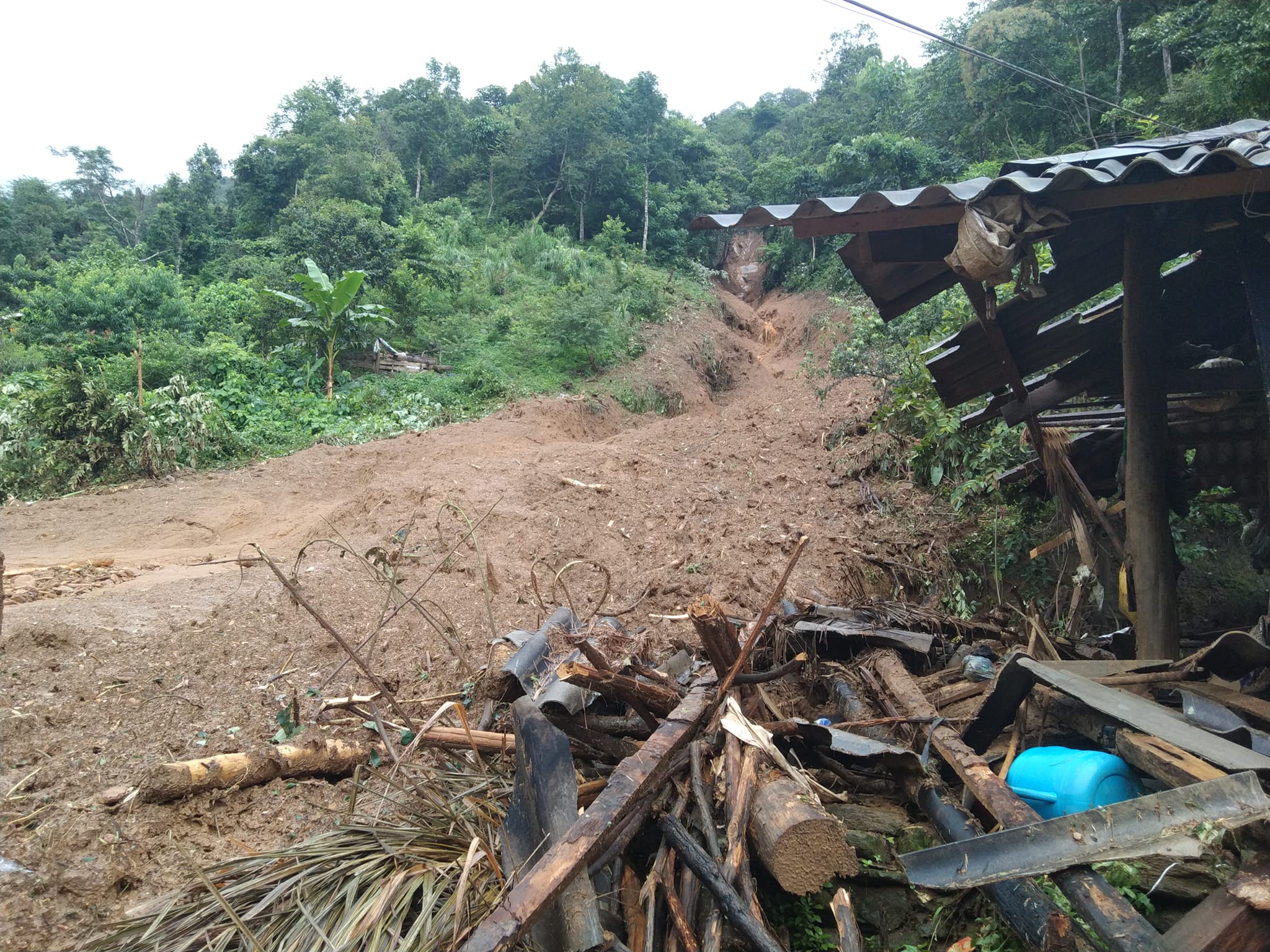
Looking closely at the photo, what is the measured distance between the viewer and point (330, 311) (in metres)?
15.4

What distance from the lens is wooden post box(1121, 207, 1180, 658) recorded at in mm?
3723

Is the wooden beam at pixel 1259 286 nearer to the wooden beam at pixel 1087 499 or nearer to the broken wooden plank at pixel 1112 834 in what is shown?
the wooden beam at pixel 1087 499

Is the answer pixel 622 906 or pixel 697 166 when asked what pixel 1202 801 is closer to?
pixel 622 906

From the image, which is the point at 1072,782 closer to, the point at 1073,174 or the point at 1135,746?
the point at 1135,746

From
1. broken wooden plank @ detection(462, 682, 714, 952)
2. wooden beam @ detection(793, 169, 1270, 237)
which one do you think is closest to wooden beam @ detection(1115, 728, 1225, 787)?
broken wooden plank @ detection(462, 682, 714, 952)

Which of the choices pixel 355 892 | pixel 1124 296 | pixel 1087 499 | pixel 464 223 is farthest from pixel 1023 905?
pixel 464 223

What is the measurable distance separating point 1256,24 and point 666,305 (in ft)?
45.5

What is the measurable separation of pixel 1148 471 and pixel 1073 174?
6.28 feet

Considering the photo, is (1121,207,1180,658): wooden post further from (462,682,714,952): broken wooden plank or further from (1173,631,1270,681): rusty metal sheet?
(462,682,714,952): broken wooden plank

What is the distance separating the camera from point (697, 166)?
33.6 m

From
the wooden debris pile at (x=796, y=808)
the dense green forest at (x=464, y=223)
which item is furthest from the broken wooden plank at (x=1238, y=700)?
the dense green forest at (x=464, y=223)

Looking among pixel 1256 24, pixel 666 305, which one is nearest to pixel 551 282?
pixel 666 305

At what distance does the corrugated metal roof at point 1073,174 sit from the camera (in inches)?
105

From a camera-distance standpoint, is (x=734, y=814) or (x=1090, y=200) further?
(x=1090, y=200)
